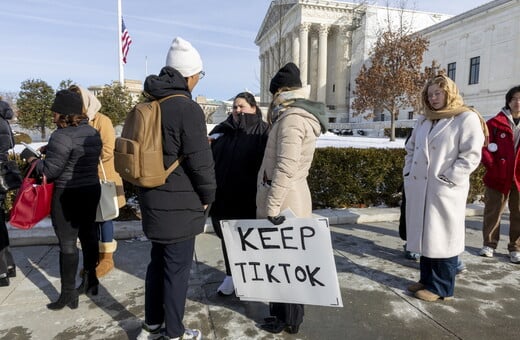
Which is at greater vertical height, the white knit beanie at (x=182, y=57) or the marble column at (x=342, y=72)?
the marble column at (x=342, y=72)

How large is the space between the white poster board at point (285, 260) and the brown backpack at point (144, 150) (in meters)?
0.81

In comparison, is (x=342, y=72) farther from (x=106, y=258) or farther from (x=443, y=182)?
(x=106, y=258)

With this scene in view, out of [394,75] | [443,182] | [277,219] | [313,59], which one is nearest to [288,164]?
[277,219]

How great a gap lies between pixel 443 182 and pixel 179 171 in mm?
2400

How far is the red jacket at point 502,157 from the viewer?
4.34 meters

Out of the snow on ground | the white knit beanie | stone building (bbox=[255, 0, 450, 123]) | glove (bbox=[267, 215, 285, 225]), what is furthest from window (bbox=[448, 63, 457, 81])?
the white knit beanie

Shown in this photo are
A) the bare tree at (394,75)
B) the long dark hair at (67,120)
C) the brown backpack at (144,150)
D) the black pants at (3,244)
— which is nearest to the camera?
the brown backpack at (144,150)

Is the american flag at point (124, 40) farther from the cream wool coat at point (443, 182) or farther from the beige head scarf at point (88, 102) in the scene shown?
the cream wool coat at point (443, 182)

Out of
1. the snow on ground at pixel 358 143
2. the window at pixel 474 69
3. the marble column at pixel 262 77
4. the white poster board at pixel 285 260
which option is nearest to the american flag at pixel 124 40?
the snow on ground at pixel 358 143

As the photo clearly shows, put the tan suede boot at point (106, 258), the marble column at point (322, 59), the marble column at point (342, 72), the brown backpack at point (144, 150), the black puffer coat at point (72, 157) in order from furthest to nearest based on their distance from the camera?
the marble column at point (342, 72) < the marble column at point (322, 59) < the tan suede boot at point (106, 258) < the black puffer coat at point (72, 157) < the brown backpack at point (144, 150)

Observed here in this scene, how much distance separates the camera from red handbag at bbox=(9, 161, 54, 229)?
2.92 metres

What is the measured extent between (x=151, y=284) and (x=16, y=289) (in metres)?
1.97

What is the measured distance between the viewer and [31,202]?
115 inches

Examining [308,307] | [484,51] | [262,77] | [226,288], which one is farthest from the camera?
[262,77]
